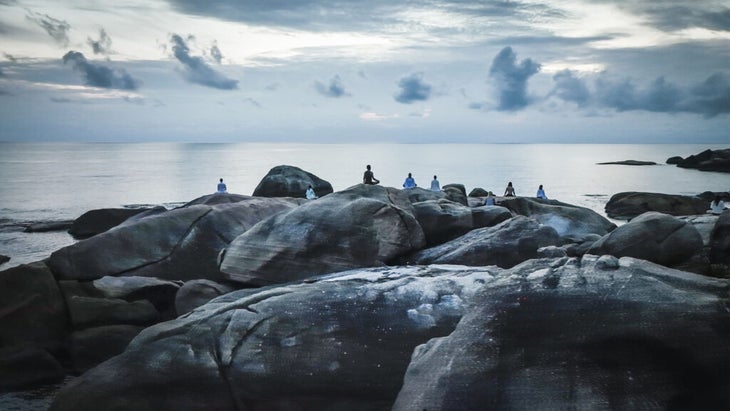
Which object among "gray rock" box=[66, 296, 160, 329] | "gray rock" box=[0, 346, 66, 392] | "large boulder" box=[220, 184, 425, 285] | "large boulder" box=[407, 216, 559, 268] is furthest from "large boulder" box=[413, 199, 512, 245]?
"gray rock" box=[0, 346, 66, 392]

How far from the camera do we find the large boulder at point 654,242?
A: 17375 millimetres

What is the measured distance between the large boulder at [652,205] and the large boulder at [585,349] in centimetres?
3492

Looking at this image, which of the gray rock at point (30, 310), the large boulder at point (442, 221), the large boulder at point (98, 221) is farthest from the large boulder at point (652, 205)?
the gray rock at point (30, 310)

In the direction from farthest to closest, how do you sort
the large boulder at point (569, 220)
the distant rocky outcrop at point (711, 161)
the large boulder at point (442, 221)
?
1. the distant rocky outcrop at point (711, 161)
2. the large boulder at point (569, 220)
3. the large boulder at point (442, 221)

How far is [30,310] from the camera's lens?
13633 millimetres

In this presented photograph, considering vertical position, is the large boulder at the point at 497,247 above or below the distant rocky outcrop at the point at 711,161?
above

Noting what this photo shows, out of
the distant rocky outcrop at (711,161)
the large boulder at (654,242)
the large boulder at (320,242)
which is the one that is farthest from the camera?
the distant rocky outcrop at (711,161)

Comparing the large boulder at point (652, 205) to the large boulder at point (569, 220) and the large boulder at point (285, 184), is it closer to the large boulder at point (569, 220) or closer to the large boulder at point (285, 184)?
the large boulder at point (569, 220)

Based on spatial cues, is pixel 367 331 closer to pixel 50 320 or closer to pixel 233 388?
pixel 233 388

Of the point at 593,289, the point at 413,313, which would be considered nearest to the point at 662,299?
the point at 593,289

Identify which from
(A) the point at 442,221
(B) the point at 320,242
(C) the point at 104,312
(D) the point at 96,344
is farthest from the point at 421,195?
(D) the point at 96,344

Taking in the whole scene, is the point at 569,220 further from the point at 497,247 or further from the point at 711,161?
the point at 711,161

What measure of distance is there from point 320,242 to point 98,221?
2255 cm

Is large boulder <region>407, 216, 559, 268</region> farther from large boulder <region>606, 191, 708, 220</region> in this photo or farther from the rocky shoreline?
large boulder <region>606, 191, 708, 220</region>
